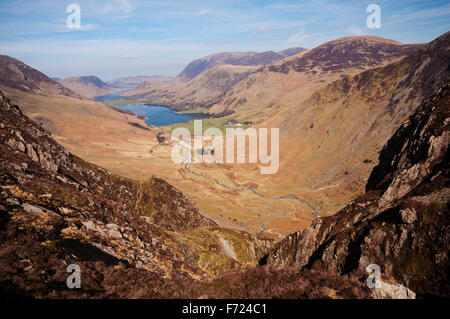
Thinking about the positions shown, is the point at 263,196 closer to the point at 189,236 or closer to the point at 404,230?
the point at 189,236

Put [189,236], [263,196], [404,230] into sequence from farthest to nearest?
[263,196] → [189,236] → [404,230]

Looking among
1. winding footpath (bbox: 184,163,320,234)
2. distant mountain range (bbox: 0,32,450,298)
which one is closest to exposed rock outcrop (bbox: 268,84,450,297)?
distant mountain range (bbox: 0,32,450,298)

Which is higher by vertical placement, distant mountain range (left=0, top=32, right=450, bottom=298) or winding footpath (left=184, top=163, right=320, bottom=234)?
distant mountain range (left=0, top=32, right=450, bottom=298)

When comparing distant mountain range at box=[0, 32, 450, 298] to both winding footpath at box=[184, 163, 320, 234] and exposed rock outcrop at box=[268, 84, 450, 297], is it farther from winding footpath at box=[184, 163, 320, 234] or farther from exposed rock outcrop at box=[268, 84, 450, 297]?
winding footpath at box=[184, 163, 320, 234]

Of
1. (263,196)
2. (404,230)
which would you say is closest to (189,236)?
(404,230)

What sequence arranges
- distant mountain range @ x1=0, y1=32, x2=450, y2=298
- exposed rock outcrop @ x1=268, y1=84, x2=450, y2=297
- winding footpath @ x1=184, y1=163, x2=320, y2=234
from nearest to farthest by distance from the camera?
distant mountain range @ x1=0, y1=32, x2=450, y2=298 → exposed rock outcrop @ x1=268, y1=84, x2=450, y2=297 → winding footpath @ x1=184, y1=163, x2=320, y2=234

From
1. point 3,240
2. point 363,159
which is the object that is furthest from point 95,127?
point 3,240

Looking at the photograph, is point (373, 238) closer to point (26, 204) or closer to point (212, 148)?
point (26, 204)

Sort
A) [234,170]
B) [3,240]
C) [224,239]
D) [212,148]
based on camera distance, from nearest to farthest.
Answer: [3,240] < [224,239] < [234,170] < [212,148]

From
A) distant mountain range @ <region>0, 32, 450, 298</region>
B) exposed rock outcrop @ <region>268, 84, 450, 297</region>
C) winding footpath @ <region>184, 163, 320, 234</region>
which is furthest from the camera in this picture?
winding footpath @ <region>184, 163, 320, 234</region>

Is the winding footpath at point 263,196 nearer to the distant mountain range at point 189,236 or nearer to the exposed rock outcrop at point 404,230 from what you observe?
the distant mountain range at point 189,236

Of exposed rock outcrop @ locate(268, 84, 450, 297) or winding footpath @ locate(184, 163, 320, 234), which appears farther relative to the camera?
winding footpath @ locate(184, 163, 320, 234)
